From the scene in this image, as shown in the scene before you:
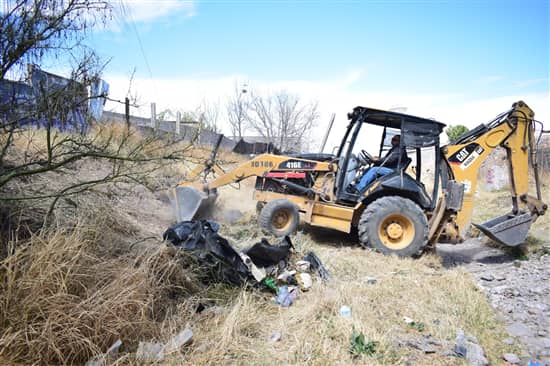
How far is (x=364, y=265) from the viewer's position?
5078mm

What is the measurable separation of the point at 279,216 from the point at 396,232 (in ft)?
6.39

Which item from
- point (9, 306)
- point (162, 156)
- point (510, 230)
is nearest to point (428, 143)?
point (510, 230)

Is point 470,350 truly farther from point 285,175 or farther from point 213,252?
point 285,175

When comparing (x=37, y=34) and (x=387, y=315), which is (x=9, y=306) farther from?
(x=387, y=315)

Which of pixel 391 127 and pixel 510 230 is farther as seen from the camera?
pixel 391 127

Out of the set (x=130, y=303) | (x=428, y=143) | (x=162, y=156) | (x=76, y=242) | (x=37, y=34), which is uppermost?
(x=37, y=34)

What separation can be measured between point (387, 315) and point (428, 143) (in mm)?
3425

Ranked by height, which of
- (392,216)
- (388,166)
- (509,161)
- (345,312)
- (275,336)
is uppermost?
(509,161)

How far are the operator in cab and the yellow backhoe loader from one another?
7 centimetres

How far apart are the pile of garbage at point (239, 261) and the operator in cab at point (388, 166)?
2.25 meters

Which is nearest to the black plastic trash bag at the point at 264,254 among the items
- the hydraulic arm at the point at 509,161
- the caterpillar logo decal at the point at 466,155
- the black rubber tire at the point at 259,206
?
the black rubber tire at the point at 259,206

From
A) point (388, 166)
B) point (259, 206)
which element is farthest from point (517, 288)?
point (259, 206)

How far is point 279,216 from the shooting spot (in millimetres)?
6238

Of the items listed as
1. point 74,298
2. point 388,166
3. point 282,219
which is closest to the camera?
point 74,298
